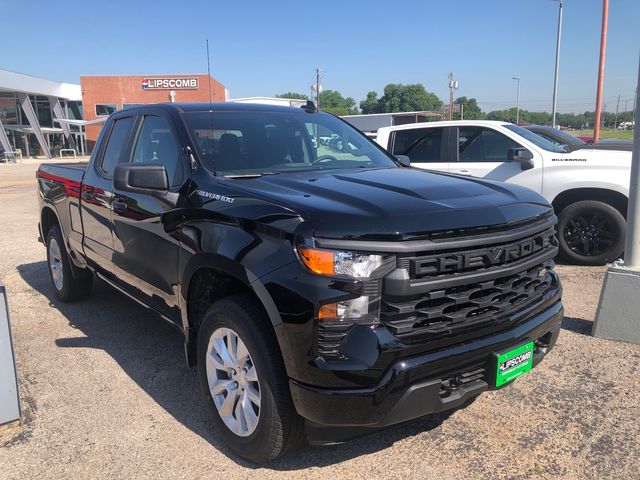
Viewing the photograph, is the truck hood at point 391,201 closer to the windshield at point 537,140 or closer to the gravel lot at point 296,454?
the gravel lot at point 296,454

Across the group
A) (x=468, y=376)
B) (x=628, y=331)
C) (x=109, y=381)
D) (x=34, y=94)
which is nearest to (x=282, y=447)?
(x=468, y=376)

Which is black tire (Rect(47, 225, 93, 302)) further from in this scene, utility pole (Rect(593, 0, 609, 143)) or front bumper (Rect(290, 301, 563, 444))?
utility pole (Rect(593, 0, 609, 143))

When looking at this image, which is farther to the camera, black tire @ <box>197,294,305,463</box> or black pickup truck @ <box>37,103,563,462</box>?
black tire @ <box>197,294,305,463</box>

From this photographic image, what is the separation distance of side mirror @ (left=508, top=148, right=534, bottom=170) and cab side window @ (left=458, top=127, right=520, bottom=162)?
0.31m

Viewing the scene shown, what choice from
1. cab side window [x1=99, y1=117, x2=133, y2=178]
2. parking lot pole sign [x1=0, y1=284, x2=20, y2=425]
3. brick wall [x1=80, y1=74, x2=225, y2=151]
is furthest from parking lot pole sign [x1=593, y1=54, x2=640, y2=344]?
brick wall [x1=80, y1=74, x2=225, y2=151]

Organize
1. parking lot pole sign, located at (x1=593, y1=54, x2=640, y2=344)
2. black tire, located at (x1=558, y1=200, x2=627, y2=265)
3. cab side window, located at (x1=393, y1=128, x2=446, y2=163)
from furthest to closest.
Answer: cab side window, located at (x1=393, y1=128, x2=446, y2=163), black tire, located at (x1=558, y1=200, x2=627, y2=265), parking lot pole sign, located at (x1=593, y1=54, x2=640, y2=344)

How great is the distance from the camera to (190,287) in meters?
3.18

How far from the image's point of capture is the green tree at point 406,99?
108125 mm

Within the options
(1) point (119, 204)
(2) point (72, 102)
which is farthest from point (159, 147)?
(2) point (72, 102)

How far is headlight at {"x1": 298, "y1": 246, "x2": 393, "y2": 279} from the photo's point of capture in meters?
2.30

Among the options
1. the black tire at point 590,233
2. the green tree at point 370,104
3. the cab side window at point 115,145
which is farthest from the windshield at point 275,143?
the green tree at point 370,104

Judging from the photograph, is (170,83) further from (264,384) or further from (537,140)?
(264,384)

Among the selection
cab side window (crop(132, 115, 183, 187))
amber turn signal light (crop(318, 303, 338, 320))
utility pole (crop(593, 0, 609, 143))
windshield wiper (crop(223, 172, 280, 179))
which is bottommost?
amber turn signal light (crop(318, 303, 338, 320))

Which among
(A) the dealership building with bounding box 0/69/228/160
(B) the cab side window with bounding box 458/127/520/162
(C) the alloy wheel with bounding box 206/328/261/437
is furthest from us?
(A) the dealership building with bounding box 0/69/228/160
